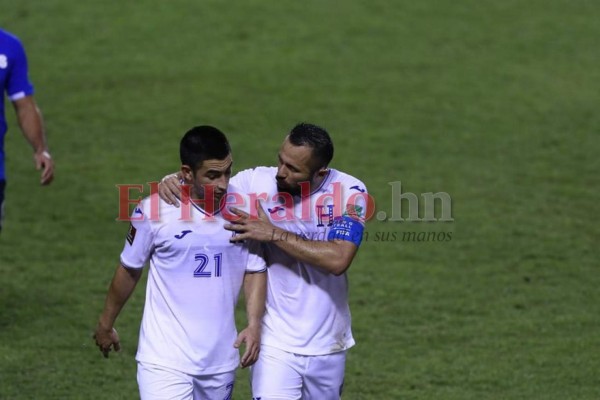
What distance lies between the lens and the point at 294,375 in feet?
18.7

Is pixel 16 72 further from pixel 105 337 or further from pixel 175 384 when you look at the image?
pixel 175 384

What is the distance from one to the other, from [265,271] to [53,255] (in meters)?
5.38

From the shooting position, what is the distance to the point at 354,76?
16.3m

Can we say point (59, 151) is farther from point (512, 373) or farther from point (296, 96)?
point (512, 373)

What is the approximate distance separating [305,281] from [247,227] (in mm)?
537

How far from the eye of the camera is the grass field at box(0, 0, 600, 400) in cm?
831

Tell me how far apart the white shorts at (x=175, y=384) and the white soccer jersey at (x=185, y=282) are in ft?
0.12

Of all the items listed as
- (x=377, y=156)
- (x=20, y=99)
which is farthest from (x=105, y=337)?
(x=377, y=156)

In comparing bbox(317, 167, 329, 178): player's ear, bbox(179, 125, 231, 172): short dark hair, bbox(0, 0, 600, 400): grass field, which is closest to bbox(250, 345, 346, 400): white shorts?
bbox(317, 167, 329, 178): player's ear

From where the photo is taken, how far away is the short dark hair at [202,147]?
204 inches

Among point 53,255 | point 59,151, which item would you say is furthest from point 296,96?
point 53,255

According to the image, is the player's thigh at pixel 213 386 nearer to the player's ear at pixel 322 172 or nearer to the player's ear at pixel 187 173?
the player's ear at pixel 187 173

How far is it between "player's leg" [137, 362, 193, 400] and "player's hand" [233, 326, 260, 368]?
0.93 ft

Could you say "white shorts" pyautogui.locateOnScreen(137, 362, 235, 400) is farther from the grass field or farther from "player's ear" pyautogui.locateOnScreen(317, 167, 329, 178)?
the grass field
